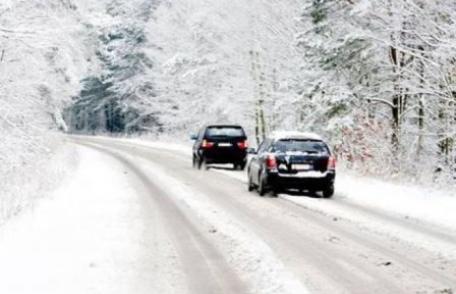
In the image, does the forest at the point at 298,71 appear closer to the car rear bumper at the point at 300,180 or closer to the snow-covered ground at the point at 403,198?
the snow-covered ground at the point at 403,198

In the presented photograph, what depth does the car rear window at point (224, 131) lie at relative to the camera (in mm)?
29281

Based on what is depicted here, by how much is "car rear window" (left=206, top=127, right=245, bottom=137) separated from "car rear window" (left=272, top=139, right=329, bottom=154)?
442 inches

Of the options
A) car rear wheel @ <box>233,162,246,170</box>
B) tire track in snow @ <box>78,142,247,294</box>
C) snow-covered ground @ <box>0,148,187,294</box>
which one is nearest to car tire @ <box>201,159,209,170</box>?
car rear wheel @ <box>233,162,246,170</box>

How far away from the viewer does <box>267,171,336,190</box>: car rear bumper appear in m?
17.6

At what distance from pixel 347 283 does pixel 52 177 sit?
15336mm

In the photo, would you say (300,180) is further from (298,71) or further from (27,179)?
(298,71)

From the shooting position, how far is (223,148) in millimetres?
28844

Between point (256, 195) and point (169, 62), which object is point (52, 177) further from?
point (169, 62)

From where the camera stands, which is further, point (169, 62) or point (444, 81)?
point (169, 62)

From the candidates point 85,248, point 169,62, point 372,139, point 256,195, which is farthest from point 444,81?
point 169,62

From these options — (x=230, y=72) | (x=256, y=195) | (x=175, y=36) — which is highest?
(x=175, y=36)

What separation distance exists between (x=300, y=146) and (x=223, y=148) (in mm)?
11105

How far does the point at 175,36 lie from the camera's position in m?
59.6

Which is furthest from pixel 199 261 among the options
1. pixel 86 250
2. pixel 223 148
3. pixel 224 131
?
pixel 224 131
